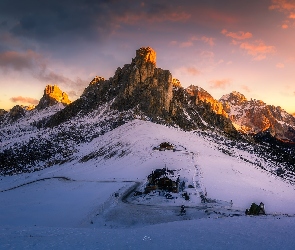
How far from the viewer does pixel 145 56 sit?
146 meters

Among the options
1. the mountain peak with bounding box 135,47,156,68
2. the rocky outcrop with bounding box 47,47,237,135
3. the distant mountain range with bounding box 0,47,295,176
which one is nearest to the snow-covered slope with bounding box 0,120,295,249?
the distant mountain range with bounding box 0,47,295,176

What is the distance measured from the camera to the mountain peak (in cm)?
14400

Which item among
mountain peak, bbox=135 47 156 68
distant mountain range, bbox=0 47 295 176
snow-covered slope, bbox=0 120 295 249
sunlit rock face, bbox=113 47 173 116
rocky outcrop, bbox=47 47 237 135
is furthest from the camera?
mountain peak, bbox=135 47 156 68

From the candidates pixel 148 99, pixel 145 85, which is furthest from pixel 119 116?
pixel 145 85

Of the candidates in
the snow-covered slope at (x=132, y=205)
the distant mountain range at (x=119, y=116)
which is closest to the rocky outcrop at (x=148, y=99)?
the distant mountain range at (x=119, y=116)

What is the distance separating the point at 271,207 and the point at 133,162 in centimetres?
3010

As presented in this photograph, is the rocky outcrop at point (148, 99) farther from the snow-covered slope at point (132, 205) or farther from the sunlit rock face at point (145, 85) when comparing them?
the snow-covered slope at point (132, 205)

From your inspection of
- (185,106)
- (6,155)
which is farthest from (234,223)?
(185,106)

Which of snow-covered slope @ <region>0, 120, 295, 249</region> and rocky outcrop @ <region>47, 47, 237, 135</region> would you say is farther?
rocky outcrop @ <region>47, 47, 237, 135</region>

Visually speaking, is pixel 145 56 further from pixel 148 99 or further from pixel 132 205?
pixel 132 205

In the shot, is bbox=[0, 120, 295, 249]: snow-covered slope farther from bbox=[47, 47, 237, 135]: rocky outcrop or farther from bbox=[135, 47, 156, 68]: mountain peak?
bbox=[135, 47, 156, 68]: mountain peak

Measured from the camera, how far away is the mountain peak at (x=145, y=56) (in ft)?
472

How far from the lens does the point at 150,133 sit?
8062 centimetres

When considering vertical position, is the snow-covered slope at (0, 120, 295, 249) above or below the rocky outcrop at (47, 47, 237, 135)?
below
